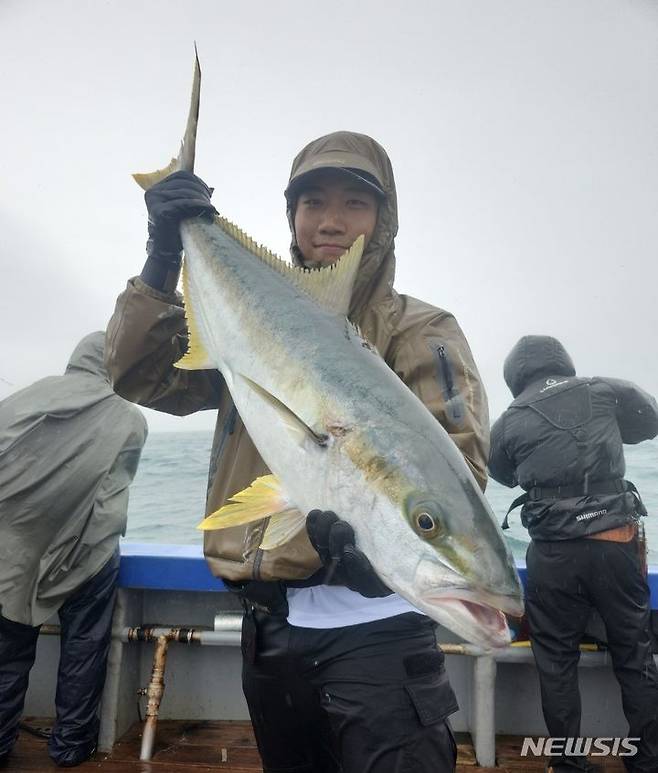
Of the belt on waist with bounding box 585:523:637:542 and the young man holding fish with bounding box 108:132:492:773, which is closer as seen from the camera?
the young man holding fish with bounding box 108:132:492:773

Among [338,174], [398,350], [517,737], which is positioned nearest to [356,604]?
[398,350]

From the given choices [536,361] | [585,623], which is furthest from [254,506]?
[536,361]

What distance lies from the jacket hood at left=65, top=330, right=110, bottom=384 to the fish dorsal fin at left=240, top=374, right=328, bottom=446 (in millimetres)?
3120

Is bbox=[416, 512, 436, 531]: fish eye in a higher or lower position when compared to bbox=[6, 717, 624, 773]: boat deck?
higher

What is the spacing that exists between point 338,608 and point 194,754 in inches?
117

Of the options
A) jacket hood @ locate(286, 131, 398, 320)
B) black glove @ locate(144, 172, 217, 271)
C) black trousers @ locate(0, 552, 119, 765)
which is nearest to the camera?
black glove @ locate(144, 172, 217, 271)

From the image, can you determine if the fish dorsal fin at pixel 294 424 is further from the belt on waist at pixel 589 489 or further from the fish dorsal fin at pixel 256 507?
A: the belt on waist at pixel 589 489

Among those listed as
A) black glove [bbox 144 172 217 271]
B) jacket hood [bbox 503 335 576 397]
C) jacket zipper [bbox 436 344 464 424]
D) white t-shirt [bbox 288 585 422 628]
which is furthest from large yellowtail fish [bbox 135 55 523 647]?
jacket hood [bbox 503 335 576 397]

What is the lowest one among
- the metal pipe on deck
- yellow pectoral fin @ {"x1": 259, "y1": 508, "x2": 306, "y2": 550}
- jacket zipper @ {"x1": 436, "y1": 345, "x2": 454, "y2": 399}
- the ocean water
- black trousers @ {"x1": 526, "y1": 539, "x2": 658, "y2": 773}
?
the ocean water

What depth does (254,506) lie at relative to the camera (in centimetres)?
156

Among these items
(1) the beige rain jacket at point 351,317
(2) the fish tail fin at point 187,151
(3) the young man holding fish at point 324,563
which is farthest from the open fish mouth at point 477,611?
(2) the fish tail fin at point 187,151

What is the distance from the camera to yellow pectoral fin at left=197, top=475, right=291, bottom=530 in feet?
5.07

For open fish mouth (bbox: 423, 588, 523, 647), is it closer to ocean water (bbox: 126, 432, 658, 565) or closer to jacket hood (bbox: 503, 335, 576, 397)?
jacket hood (bbox: 503, 335, 576, 397)

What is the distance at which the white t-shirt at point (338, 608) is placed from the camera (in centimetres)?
192
